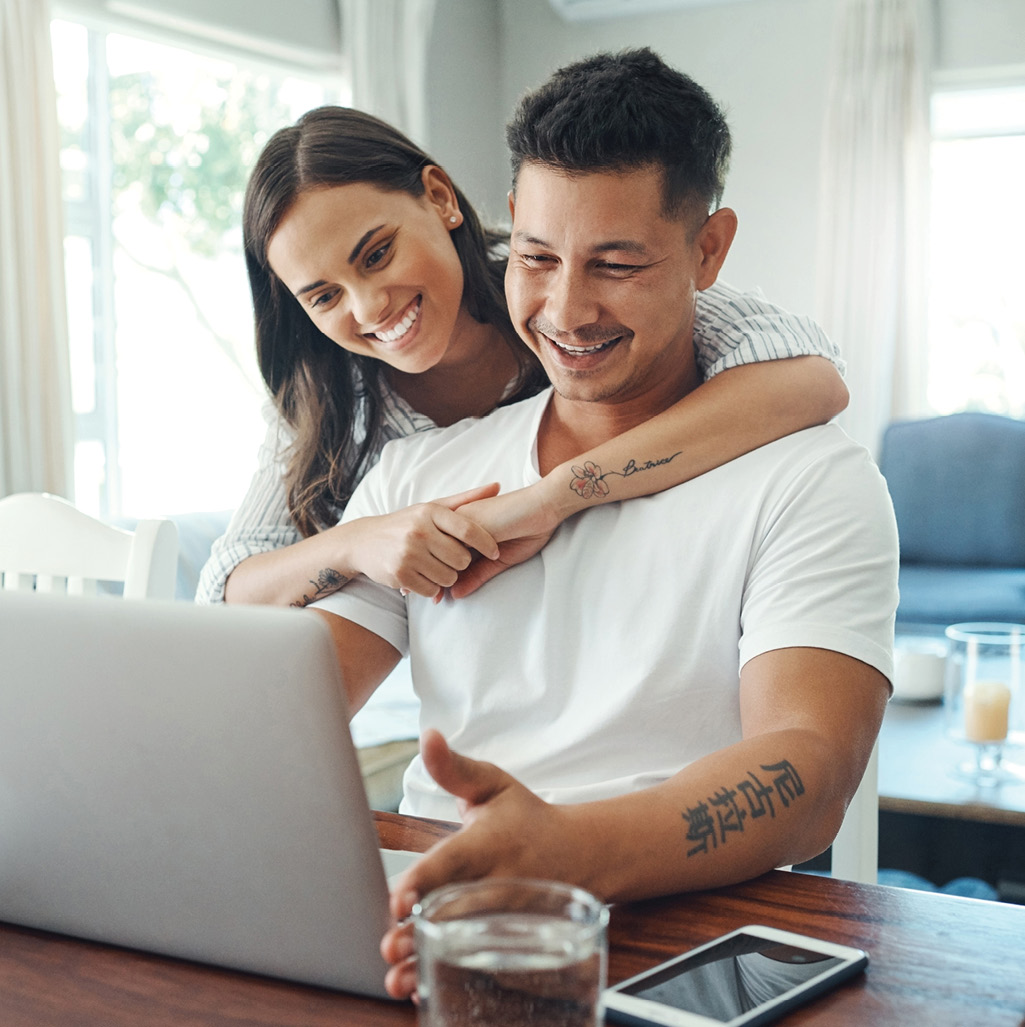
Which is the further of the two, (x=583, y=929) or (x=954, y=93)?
(x=954, y=93)

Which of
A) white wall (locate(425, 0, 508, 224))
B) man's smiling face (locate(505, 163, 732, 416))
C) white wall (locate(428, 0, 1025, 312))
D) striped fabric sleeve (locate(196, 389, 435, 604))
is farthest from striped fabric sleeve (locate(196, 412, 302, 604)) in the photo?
white wall (locate(425, 0, 508, 224))

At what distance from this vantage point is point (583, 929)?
20.3 inches

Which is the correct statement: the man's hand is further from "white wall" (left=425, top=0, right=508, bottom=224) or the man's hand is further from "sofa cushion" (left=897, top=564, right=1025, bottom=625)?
"white wall" (left=425, top=0, right=508, bottom=224)

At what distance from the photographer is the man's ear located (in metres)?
1.28

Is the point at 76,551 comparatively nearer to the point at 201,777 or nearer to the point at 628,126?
the point at 628,126

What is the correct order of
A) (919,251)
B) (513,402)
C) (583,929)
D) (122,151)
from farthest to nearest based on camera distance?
1. (919,251)
2. (122,151)
3. (513,402)
4. (583,929)

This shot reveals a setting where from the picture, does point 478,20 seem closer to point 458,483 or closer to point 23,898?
point 458,483

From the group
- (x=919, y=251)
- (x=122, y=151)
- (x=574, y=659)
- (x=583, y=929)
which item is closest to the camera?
(x=583, y=929)

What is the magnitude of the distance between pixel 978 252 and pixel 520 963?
17.2 feet

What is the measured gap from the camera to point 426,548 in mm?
1239

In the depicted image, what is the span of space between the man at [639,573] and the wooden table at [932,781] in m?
0.86

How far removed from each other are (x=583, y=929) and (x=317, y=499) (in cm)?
117

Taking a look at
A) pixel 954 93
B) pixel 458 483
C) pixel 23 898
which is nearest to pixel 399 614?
pixel 458 483

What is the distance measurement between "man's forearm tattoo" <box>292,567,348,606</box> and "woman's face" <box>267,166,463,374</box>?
355 millimetres
